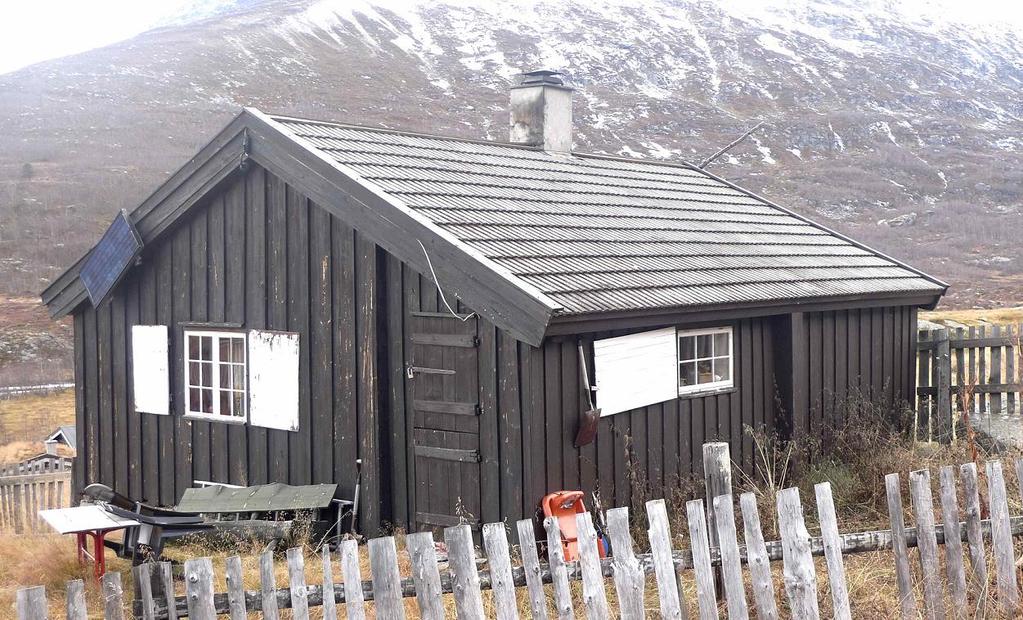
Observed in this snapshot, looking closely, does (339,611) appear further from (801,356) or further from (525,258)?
(801,356)

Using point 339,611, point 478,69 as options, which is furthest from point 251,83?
point 339,611

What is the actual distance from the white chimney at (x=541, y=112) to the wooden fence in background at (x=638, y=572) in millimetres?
8451

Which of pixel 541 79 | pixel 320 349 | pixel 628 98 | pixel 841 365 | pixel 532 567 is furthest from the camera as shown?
pixel 628 98

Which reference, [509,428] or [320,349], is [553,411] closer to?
[509,428]

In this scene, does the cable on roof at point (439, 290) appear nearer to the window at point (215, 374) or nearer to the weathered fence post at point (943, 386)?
the window at point (215, 374)

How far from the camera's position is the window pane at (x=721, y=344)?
10508 millimetres

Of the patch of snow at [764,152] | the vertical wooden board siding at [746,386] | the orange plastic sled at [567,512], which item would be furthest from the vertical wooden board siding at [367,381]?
the patch of snow at [764,152]

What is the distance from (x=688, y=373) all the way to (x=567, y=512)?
2.35 meters

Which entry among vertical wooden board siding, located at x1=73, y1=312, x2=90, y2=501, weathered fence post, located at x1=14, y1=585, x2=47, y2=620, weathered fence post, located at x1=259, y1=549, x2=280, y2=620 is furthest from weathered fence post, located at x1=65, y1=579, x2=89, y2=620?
vertical wooden board siding, located at x1=73, y1=312, x2=90, y2=501

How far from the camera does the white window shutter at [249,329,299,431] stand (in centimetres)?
1002

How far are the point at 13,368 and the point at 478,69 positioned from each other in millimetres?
95734

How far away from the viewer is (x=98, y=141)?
83.8 m

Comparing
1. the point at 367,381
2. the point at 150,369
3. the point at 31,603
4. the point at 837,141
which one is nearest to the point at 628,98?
the point at 837,141

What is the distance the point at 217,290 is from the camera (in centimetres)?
1059
